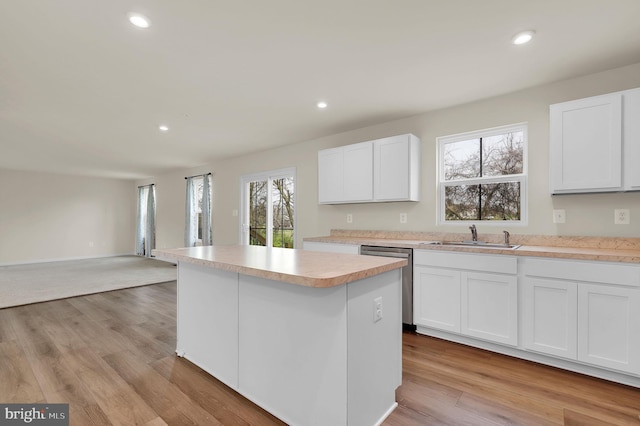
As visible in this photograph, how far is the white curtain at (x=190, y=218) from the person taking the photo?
712cm

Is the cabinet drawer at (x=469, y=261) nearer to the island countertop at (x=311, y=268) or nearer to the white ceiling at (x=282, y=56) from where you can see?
the island countertop at (x=311, y=268)

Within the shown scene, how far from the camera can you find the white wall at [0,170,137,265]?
7422 mm

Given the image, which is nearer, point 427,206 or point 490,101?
point 490,101

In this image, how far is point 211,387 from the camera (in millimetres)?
2088

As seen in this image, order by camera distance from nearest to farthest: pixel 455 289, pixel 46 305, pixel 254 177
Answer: pixel 455 289, pixel 46 305, pixel 254 177

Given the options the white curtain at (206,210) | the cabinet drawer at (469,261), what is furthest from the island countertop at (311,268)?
the white curtain at (206,210)

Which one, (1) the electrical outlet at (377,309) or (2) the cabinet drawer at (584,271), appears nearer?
(1) the electrical outlet at (377,309)

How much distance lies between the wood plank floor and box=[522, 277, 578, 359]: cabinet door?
0.63 ft

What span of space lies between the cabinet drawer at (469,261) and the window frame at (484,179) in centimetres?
68

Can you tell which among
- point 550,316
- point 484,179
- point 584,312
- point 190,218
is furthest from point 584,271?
point 190,218

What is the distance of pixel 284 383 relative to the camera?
A: 1709 millimetres

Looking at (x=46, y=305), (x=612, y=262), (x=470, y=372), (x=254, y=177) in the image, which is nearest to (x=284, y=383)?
(x=470, y=372)

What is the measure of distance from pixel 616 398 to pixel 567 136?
6.25 feet

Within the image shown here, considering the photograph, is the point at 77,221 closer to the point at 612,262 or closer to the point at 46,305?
the point at 46,305
